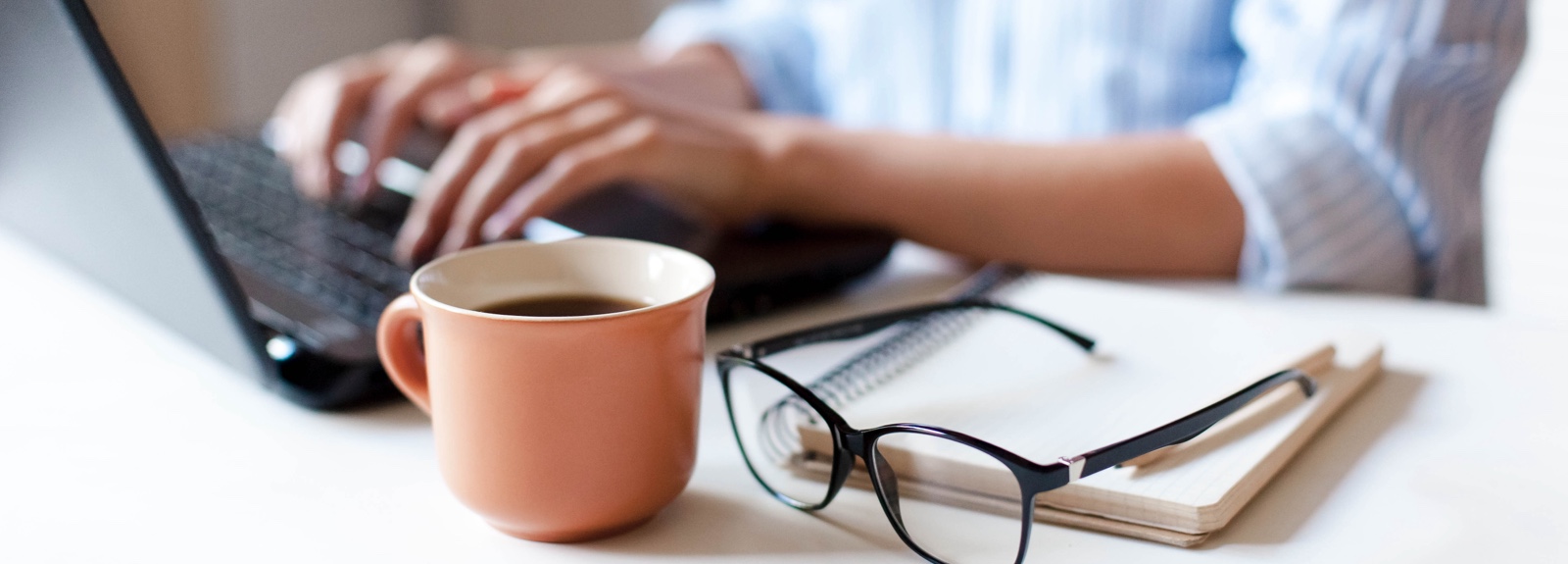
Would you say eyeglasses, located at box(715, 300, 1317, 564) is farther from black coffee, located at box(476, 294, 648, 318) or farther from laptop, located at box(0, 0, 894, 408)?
laptop, located at box(0, 0, 894, 408)

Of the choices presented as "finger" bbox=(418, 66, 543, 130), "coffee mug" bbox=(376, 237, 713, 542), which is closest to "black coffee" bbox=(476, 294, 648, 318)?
"coffee mug" bbox=(376, 237, 713, 542)

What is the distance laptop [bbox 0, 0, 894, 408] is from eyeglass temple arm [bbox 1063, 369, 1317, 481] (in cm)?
27

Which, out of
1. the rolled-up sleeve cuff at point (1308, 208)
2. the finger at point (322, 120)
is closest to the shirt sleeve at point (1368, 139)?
the rolled-up sleeve cuff at point (1308, 208)

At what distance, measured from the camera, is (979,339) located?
51 centimetres

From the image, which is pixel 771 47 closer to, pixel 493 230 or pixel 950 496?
pixel 493 230

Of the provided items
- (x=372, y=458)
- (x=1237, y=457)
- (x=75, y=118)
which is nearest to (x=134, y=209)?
(x=75, y=118)

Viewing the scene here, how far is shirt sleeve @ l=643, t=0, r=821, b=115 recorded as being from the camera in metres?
1.09

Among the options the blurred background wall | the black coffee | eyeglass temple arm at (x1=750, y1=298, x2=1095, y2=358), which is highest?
the black coffee

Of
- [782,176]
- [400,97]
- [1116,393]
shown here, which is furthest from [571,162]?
[1116,393]

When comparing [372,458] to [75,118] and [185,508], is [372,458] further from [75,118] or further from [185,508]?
[75,118]

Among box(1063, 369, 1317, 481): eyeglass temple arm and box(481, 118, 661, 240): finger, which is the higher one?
box(1063, 369, 1317, 481): eyeglass temple arm

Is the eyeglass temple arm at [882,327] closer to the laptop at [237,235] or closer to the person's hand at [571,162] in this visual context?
the laptop at [237,235]

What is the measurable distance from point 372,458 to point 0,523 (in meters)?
0.12

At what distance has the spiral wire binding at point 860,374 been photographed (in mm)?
421
